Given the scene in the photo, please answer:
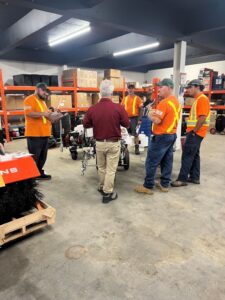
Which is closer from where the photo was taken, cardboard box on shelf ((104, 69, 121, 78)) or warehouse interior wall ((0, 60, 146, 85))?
cardboard box on shelf ((104, 69, 121, 78))

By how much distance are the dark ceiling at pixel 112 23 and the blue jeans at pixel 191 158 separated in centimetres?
261

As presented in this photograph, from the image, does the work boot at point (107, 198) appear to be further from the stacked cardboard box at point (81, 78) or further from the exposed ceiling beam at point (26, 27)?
the stacked cardboard box at point (81, 78)

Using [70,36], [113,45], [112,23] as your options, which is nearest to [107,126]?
[112,23]

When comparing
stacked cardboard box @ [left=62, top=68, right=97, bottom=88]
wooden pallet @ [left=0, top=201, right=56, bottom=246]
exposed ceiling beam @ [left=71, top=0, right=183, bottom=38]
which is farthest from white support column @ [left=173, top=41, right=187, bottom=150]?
wooden pallet @ [left=0, top=201, right=56, bottom=246]

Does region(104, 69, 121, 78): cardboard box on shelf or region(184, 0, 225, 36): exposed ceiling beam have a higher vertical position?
region(184, 0, 225, 36): exposed ceiling beam

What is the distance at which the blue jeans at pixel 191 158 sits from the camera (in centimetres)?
349

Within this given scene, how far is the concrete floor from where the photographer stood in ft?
5.60

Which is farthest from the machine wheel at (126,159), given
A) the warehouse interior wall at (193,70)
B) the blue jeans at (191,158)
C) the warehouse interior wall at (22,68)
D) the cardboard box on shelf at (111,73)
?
the warehouse interior wall at (193,70)

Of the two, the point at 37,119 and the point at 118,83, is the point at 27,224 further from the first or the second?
the point at 118,83

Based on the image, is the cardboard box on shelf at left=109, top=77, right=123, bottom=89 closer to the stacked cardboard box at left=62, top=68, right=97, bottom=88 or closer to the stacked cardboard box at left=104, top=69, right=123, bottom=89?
the stacked cardboard box at left=104, top=69, right=123, bottom=89

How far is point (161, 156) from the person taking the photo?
326 cm

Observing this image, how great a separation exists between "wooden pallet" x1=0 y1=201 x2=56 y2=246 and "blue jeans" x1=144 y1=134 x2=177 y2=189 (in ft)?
5.15

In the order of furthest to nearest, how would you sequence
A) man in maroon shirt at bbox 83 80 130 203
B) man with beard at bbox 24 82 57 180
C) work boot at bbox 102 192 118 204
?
1. man with beard at bbox 24 82 57 180
2. work boot at bbox 102 192 118 204
3. man in maroon shirt at bbox 83 80 130 203

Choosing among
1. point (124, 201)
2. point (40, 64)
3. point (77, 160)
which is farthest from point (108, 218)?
point (40, 64)
